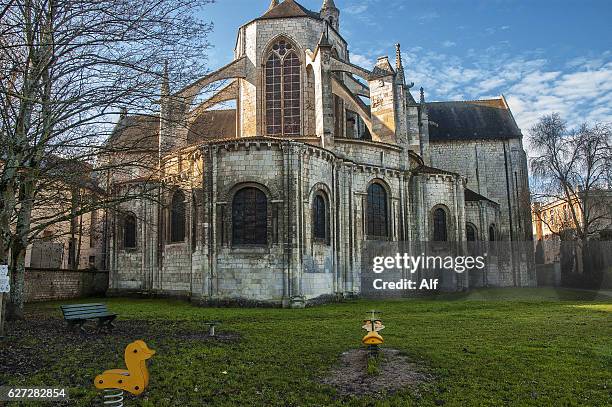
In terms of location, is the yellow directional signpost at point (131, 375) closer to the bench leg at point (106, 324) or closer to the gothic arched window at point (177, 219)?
the bench leg at point (106, 324)

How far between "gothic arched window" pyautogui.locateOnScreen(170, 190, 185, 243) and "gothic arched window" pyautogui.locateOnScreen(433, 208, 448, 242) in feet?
44.5

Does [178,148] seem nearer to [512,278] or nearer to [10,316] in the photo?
[10,316]

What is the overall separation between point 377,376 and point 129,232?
22452mm

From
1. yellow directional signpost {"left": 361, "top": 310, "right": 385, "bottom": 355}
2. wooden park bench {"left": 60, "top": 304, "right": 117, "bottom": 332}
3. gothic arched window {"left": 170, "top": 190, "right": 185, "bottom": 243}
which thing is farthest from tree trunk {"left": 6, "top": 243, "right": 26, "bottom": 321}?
yellow directional signpost {"left": 361, "top": 310, "right": 385, "bottom": 355}

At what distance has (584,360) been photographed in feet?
29.7

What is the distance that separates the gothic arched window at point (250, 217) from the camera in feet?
66.1

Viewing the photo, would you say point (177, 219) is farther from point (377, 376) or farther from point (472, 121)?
point (472, 121)

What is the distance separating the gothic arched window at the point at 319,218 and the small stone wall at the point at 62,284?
14.6m

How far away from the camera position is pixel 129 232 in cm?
2781

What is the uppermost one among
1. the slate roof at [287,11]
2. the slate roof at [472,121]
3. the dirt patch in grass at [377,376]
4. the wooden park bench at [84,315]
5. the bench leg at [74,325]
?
the slate roof at [287,11]

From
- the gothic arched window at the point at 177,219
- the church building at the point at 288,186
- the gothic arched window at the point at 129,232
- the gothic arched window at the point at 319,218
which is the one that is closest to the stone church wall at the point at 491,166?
the church building at the point at 288,186

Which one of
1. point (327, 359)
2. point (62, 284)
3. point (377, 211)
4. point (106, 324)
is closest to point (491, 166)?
point (377, 211)

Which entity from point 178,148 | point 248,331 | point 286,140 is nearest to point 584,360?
point 248,331

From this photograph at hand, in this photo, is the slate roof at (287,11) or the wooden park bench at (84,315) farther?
the slate roof at (287,11)
